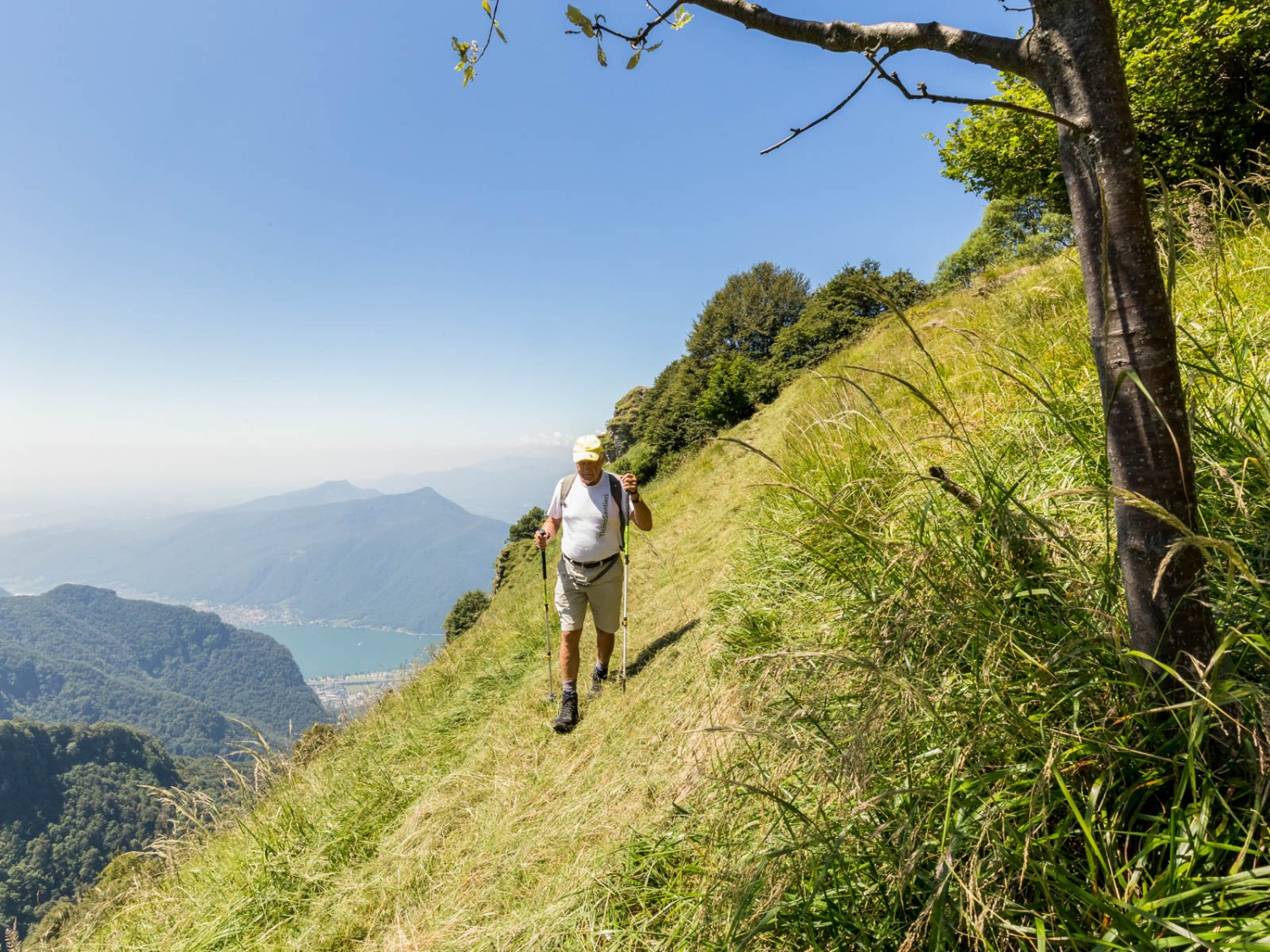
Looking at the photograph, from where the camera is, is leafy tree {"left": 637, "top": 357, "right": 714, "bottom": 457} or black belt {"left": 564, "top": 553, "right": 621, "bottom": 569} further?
leafy tree {"left": 637, "top": 357, "right": 714, "bottom": 457}

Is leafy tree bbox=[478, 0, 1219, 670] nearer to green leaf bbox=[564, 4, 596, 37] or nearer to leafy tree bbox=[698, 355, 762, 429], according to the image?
green leaf bbox=[564, 4, 596, 37]

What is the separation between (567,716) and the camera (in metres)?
5.08

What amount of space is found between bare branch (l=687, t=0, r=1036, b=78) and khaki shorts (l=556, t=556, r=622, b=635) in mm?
4294

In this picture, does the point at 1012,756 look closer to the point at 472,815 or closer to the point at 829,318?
the point at 472,815

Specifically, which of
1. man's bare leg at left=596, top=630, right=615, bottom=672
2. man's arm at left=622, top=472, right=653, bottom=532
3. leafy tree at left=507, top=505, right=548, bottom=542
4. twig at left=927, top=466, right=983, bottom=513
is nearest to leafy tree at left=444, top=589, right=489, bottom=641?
leafy tree at left=507, top=505, right=548, bottom=542

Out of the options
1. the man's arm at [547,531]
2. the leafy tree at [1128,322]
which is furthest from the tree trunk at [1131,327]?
the man's arm at [547,531]

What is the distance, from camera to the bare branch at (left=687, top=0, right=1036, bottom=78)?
145cm

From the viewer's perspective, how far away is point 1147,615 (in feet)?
4.33

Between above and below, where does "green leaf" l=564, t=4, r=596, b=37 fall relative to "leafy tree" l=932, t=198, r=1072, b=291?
below

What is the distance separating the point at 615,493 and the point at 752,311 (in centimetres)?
4174

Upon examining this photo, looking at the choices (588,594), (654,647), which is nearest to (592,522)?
(588,594)

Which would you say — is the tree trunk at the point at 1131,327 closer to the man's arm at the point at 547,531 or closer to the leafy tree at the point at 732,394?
the man's arm at the point at 547,531

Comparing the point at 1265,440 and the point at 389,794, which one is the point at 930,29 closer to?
the point at 1265,440

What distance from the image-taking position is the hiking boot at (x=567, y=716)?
5.04 m
